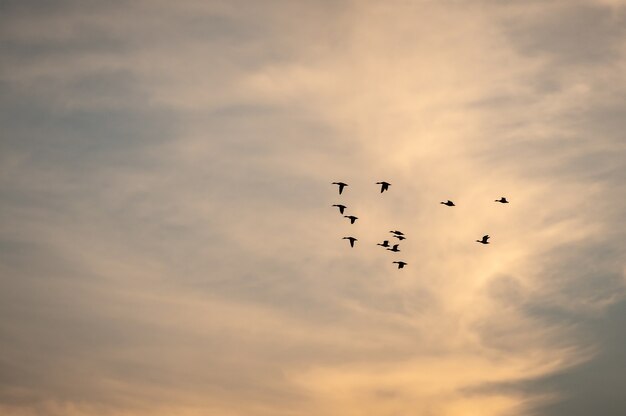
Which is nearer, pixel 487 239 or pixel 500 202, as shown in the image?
pixel 500 202

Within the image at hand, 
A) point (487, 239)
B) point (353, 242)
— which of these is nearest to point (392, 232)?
point (353, 242)

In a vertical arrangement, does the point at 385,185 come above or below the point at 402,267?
above

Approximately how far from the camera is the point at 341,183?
11906 cm

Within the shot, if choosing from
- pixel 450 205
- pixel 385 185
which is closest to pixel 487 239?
pixel 450 205

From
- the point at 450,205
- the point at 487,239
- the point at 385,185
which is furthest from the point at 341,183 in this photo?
the point at 487,239

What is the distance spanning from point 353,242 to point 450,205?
63.5 ft

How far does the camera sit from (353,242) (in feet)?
424

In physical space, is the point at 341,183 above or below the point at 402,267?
above

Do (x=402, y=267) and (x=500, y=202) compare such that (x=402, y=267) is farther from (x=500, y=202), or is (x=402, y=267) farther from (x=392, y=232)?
(x=500, y=202)

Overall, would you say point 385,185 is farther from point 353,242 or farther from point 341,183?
point 353,242

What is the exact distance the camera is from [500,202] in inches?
4648

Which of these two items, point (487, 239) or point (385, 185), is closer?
point (385, 185)

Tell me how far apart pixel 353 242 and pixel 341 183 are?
15091mm

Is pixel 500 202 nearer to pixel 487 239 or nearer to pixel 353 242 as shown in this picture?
pixel 487 239
